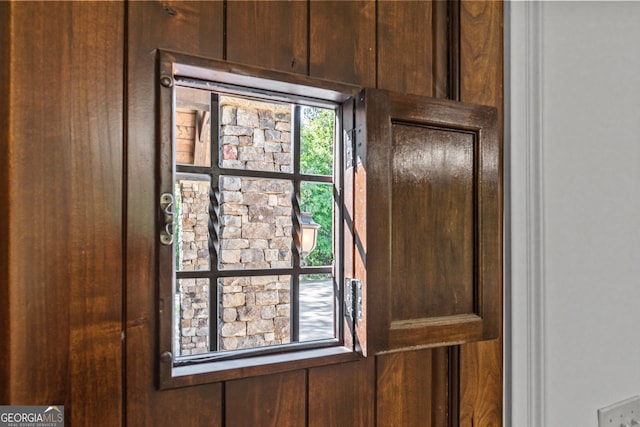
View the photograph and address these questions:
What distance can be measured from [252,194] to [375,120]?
11.3 inches

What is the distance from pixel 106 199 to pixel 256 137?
1.16 ft

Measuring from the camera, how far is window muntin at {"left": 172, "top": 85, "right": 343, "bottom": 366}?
2.71ft

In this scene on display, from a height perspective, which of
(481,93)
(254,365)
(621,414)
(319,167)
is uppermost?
(481,93)

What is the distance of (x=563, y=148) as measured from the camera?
3.49 ft

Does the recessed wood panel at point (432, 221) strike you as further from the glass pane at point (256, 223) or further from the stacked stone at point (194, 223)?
the stacked stone at point (194, 223)

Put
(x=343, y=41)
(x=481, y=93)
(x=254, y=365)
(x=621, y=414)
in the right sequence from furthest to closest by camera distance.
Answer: (x=621, y=414), (x=481, y=93), (x=343, y=41), (x=254, y=365)

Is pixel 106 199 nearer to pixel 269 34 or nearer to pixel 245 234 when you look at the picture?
pixel 245 234

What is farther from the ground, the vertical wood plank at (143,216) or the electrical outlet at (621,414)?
the vertical wood plank at (143,216)

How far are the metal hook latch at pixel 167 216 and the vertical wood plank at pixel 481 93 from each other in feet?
2.19

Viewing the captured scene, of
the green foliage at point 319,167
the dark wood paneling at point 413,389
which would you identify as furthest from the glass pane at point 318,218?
the dark wood paneling at point 413,389

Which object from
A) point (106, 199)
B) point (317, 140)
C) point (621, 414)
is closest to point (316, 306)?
point (317, 140)

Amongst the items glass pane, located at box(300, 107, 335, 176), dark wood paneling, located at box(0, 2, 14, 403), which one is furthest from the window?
dark wood paneling, located at box(0, 2, 14, 403)

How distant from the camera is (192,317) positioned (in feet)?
2.77

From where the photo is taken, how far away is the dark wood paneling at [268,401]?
75 centimetres
